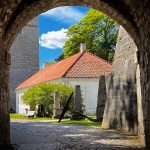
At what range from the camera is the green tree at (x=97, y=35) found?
44500mm

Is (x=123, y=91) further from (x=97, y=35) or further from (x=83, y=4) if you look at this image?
(x=97, y=35)

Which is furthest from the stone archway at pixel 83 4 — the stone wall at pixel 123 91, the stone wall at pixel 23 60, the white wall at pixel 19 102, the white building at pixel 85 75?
the stone wall at pixel 23 60

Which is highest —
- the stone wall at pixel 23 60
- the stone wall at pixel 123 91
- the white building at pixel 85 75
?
the stone wall at pixel 23 60

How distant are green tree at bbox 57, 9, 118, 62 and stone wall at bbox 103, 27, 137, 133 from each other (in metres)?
28.9

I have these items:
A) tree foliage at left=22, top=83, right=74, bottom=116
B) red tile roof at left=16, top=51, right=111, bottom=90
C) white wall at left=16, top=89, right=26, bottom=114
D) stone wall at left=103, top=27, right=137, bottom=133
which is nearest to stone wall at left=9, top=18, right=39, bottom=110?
white wall at left=16, top=89, right=26, bottom=114

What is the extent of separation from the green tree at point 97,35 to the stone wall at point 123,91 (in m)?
28.9

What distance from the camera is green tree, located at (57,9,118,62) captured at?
4450cm

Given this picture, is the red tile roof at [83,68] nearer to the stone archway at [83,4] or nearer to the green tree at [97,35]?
the green tree at [97,35]

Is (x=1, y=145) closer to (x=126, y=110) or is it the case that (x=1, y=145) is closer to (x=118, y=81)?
(x=126, y=110)

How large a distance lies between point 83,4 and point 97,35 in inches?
1359

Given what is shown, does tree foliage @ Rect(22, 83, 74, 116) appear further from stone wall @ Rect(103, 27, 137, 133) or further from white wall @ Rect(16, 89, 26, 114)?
white wall @ Rect(16, 89, 26, 114)

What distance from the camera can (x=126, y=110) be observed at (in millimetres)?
13844

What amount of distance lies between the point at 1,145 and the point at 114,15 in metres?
4.27

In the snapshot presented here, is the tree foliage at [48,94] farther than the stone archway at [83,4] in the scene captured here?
Yes
